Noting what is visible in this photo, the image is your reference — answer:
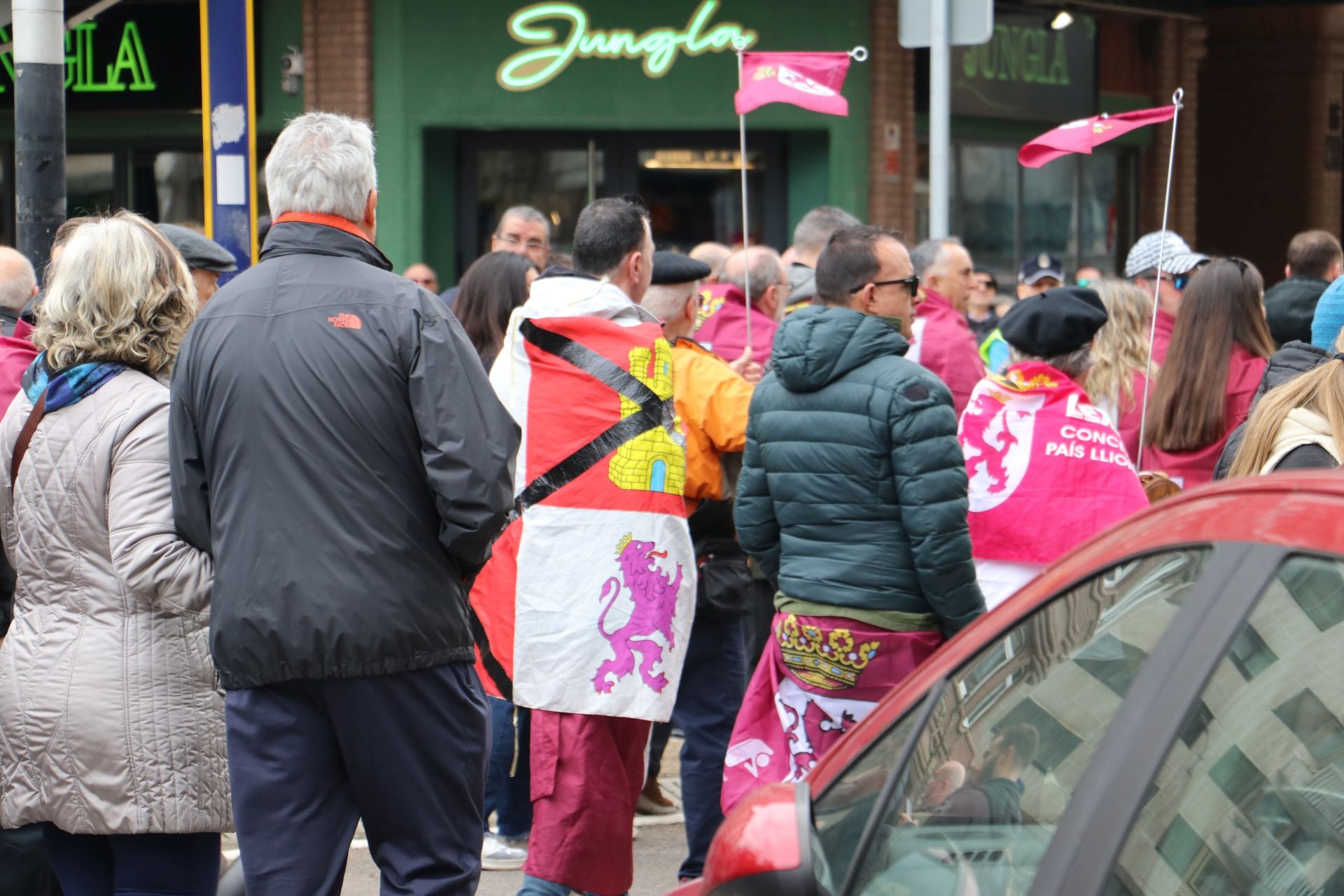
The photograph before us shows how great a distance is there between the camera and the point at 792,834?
7.43ft

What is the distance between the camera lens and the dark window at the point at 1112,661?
1.95 meters

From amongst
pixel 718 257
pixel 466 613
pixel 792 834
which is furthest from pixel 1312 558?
pixel 718 257

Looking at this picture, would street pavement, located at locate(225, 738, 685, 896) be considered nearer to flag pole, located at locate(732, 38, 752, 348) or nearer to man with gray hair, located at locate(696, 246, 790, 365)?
flag pole, located at locate(732, 38, 752, 348)

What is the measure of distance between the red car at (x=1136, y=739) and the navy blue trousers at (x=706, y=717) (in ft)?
9.65

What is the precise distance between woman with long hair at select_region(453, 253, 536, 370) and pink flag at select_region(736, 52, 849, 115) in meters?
1.86

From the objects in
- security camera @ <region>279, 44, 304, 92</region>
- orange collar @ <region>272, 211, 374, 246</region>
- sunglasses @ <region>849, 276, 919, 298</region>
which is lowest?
sunglasses @ <region>849, 276, 919, 298</region>

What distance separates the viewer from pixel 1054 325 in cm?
476

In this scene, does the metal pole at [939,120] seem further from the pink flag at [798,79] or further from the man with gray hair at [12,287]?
the man with gray hair at [12,287]

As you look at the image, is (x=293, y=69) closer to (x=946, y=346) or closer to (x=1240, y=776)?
(x=946, y=346)

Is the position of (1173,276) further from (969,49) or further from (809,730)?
(969,49)

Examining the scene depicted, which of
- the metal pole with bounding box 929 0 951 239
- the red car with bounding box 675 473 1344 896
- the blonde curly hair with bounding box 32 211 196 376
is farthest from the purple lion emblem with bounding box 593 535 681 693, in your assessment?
the metal pole with bounding box 929 0 951 239

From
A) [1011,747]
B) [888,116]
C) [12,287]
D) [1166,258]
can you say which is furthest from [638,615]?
[888,116]

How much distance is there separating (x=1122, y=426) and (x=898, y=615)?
2.30 metres

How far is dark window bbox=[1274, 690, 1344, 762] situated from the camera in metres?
1.79
